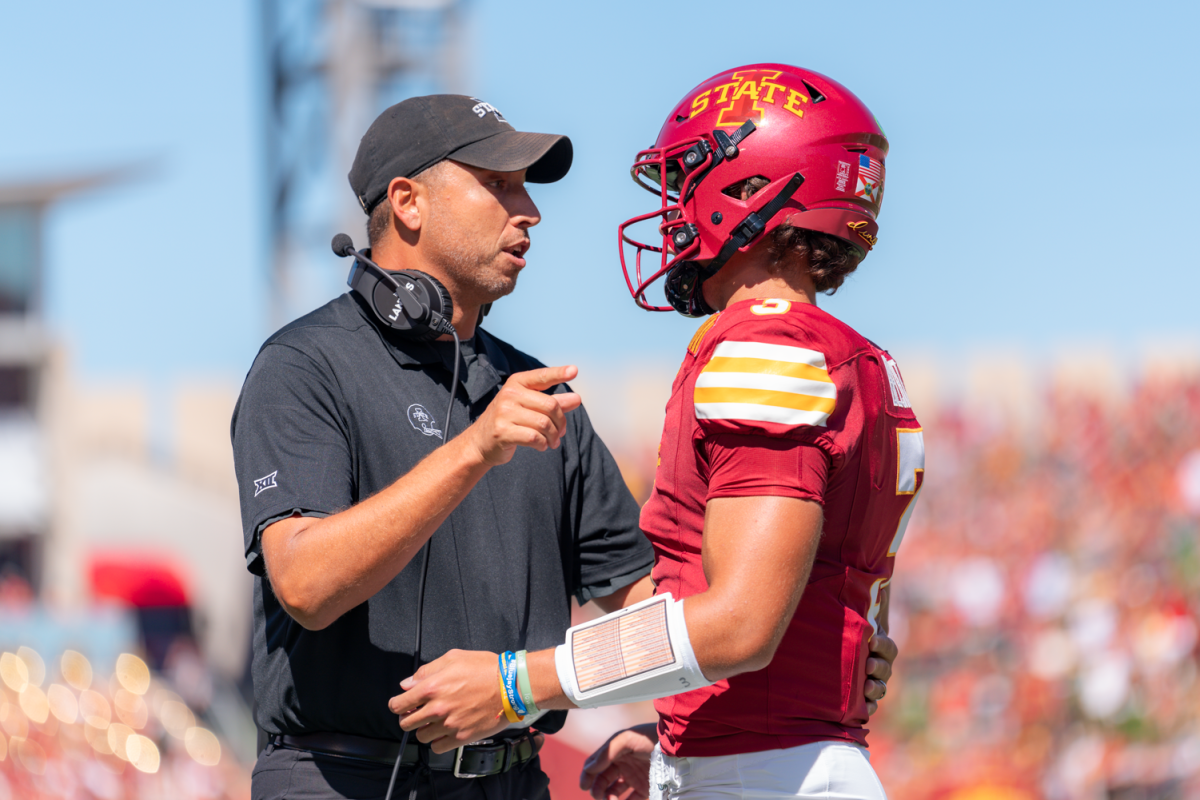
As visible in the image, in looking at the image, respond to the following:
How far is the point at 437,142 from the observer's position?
9.53 feet

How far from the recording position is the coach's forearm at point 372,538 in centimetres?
223

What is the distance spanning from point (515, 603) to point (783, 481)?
0.92 metres

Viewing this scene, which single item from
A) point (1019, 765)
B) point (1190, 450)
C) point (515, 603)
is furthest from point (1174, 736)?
point (515, 603)

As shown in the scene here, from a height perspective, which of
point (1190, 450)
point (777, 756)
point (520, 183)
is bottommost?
point (1190, 450)

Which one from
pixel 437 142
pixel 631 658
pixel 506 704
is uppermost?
pixel 437 142

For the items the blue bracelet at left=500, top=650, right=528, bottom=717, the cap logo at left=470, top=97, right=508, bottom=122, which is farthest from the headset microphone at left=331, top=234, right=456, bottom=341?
the blue bracelet at left=500, top=650, right=528, bottom=717

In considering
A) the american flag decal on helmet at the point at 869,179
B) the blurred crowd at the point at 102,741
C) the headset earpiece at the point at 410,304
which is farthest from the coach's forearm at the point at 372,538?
the blurred crowd at the point at 102,741

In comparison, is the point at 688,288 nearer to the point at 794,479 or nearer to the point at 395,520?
the point at 794,479

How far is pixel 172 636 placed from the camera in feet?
68.1

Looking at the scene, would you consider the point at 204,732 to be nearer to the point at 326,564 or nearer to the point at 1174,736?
the point at 1174,736

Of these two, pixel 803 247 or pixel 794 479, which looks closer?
pixel 794 479

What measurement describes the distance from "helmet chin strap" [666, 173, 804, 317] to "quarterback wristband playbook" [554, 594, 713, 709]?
68 cm

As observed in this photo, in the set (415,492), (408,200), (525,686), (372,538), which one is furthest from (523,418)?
(408,200)

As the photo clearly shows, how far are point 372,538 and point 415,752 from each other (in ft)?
1.84
